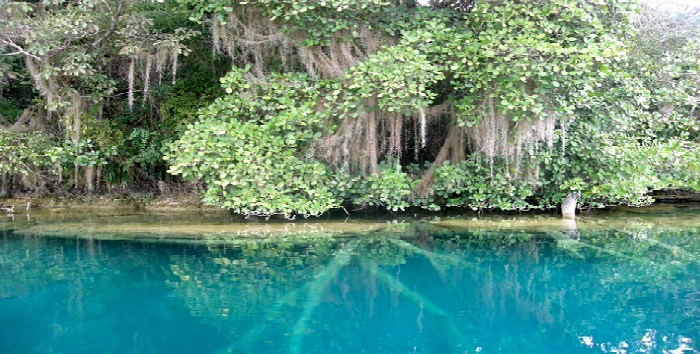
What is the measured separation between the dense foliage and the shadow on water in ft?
2.68

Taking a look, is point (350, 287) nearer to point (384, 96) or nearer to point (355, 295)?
point (355, 295)

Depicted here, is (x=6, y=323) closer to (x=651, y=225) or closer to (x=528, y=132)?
(x=528, y=132)

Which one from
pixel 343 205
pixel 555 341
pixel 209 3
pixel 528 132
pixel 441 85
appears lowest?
pixel 555 341

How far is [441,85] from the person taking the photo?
8.80 m

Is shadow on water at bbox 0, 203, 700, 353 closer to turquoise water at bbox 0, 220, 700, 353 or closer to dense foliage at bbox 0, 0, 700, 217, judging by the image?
turquoise water at bbox 0, 220, 700, 353

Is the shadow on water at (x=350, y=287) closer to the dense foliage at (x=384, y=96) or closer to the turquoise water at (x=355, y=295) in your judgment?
the turquoise water at (x=355, y=295)

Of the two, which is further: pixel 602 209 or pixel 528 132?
pixel 602 209

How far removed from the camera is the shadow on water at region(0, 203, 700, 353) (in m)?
4.11

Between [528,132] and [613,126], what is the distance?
198cm

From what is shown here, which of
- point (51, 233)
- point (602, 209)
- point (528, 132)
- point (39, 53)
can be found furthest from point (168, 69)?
point (602, 209)

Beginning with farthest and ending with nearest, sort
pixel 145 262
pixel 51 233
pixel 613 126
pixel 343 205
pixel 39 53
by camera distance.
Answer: pixel 343 205 < pixel 613 126 < pixel 51 233 < pixel 39 53 < pixel 145 262

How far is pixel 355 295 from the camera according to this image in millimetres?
5234

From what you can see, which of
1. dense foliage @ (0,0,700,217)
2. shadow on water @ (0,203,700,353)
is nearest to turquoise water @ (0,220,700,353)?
shadow on water @ (0,203,700,353)

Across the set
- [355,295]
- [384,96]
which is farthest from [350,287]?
[384,96]
